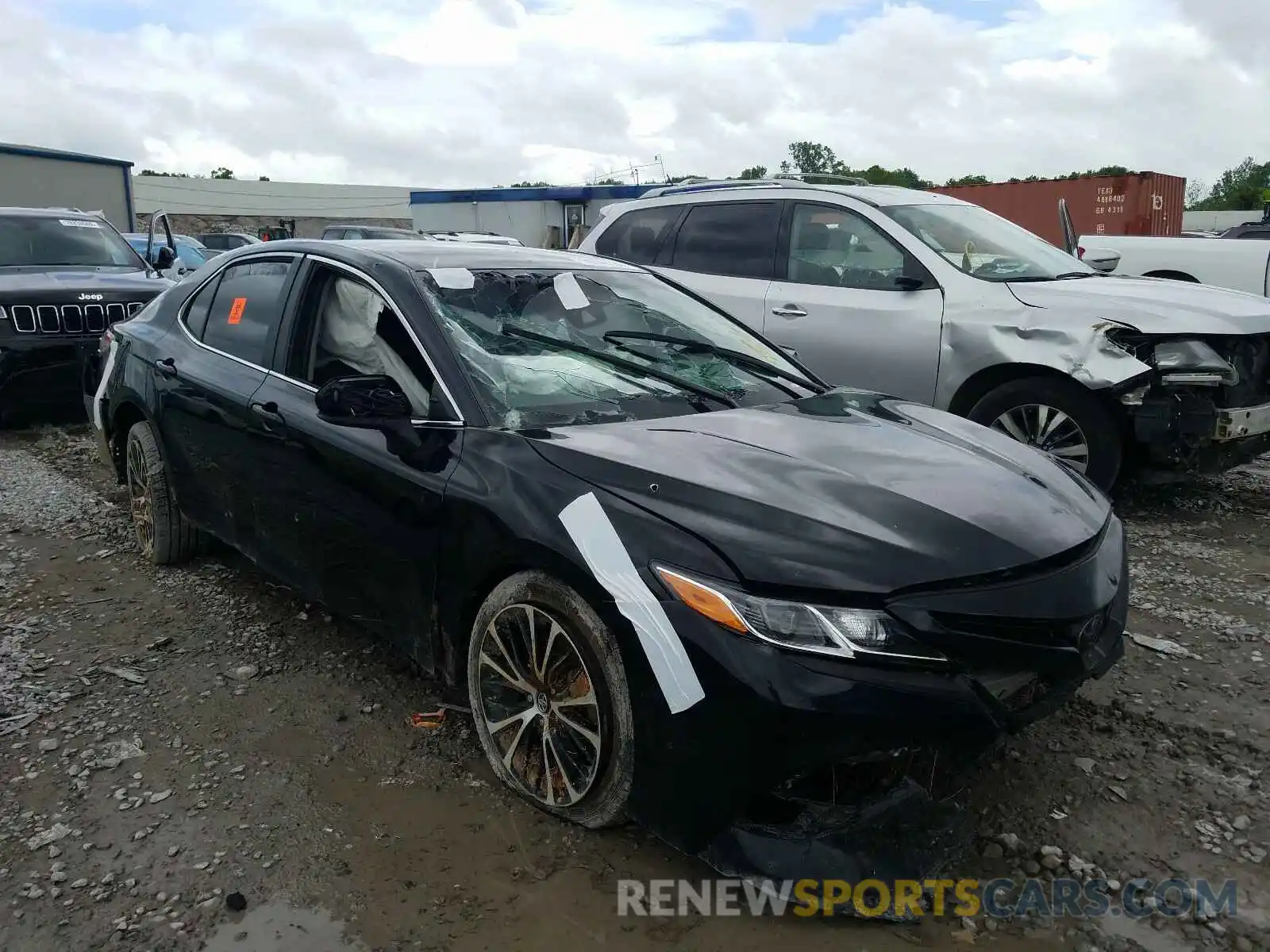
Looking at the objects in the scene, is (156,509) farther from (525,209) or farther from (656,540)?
(525,209)

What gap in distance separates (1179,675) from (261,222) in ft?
171

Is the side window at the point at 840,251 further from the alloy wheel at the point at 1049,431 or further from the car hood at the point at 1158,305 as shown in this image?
the alloy wheel at the point at 1049,431

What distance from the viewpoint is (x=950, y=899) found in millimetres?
2424

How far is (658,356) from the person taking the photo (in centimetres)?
351

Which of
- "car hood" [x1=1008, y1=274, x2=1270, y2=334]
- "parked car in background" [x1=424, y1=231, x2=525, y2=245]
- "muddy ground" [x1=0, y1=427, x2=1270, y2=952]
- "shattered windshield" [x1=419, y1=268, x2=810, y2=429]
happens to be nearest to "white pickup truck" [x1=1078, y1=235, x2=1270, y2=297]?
"car hood" [x1=1008, y1=274, x2=1270, y2=334]

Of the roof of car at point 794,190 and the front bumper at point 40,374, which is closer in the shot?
the roof of car at point 794,190

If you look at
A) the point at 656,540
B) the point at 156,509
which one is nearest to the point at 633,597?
the point at 656,540

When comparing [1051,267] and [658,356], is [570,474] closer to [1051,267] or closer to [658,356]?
[658,356]

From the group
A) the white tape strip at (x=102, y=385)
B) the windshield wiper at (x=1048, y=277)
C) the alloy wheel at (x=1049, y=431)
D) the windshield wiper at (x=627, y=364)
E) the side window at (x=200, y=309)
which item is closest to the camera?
the windshield wiper at (x=627, y=364)

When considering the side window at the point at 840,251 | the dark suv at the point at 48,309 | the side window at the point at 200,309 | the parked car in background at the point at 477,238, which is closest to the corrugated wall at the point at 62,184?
the parked car in background at the point at 477,238

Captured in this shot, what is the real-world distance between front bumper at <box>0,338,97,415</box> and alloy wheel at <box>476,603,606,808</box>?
604cm

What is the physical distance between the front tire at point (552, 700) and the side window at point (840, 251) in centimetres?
401

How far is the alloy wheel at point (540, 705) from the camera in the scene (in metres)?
2.54

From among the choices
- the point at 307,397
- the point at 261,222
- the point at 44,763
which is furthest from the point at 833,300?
the point at 261,222
